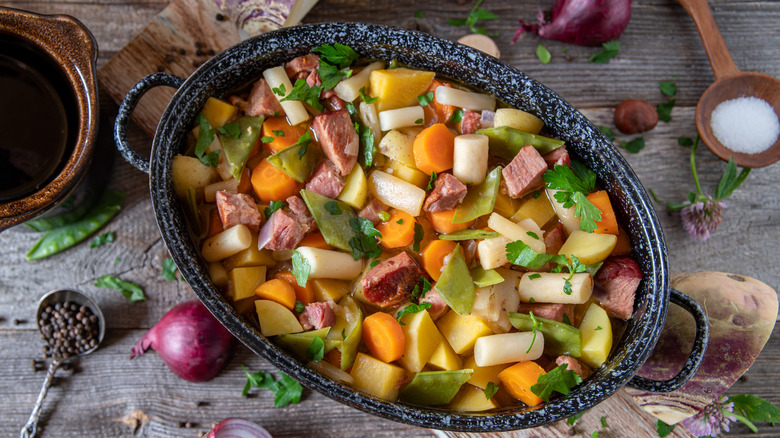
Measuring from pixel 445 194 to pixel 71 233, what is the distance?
2.05 meters

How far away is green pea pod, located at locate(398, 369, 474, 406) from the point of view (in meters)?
2.24

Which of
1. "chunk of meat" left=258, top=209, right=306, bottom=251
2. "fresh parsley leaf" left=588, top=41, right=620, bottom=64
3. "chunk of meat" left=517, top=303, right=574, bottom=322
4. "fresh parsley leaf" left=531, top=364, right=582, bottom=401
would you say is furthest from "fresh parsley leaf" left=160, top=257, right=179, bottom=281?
"fresh parsley leaf" left=588, top=41, right=620, bottom=64

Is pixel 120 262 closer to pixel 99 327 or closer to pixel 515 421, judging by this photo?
pixel 99 327

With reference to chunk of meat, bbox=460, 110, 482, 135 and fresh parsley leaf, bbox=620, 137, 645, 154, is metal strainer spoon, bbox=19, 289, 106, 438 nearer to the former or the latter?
chunk of meat, bbox=460, 110, 482, 135

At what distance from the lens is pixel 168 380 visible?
290 cm

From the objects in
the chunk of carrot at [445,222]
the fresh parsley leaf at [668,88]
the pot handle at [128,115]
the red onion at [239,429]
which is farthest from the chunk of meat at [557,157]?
the red onion at [239,429]

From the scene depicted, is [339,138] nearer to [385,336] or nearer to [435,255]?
[435,255]

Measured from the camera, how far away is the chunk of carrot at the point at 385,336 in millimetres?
2244

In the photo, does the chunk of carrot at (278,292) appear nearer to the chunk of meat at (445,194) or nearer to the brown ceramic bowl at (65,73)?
the chunk of meat at (445,194)

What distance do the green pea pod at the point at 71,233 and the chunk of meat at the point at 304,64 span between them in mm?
1304

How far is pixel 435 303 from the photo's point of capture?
7.58ft

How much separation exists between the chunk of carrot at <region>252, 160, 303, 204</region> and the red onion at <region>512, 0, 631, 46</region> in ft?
5.18

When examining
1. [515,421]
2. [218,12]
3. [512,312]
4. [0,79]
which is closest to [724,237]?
[512,312]

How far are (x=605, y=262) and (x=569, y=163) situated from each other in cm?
48
